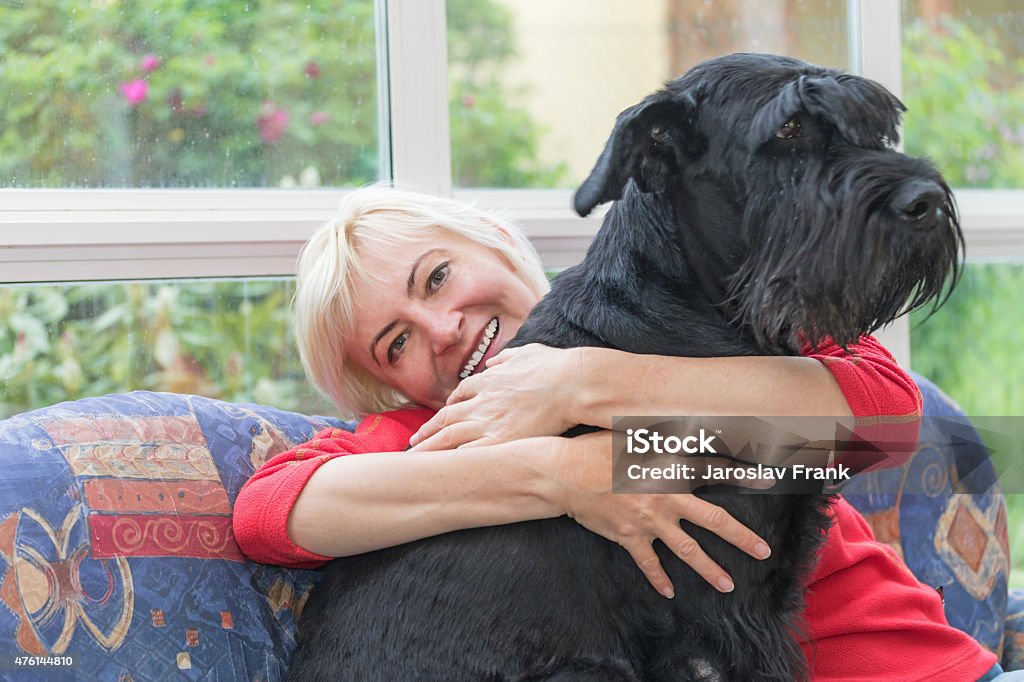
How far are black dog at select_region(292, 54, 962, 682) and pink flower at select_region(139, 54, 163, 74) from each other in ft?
4.34

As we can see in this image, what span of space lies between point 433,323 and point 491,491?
1.32ft

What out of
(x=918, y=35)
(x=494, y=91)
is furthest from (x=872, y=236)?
(x=918, y=35)

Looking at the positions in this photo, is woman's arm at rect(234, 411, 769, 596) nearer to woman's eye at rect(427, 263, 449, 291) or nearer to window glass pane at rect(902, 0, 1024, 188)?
woman's eye at rect(427, 263, 449, 291)

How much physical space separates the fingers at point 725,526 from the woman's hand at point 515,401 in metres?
0.21

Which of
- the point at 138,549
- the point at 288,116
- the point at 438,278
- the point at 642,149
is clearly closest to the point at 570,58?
the point at 288,116

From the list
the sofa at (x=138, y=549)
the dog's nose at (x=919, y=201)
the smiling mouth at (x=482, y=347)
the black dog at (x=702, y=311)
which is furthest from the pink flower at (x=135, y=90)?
the dog's nose at (x=919, y=201)

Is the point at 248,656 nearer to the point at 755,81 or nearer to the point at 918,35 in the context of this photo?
the point at 755,81

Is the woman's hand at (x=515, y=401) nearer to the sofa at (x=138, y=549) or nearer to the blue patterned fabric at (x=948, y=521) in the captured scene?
the sofa at (x=138, y=549)

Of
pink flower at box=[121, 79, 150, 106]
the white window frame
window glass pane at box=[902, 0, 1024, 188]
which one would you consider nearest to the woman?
the white window frame

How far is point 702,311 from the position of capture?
54.2 inches

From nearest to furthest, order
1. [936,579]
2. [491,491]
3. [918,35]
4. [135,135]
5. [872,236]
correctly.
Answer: [872,236]
[491,491]
[936,579]
[135,135]
[918,35]

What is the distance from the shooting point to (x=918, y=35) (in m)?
3.02

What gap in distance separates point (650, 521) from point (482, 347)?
0.53 m

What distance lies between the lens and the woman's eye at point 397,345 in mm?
1723
